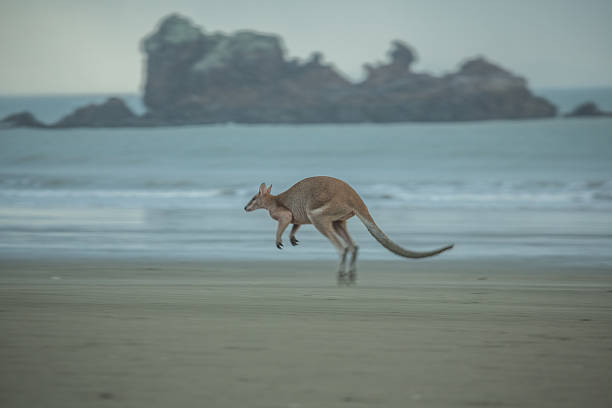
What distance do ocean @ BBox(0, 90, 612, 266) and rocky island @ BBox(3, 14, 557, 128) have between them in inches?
42.8

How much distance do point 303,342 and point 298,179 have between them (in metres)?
26.0

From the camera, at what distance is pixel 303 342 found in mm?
3760

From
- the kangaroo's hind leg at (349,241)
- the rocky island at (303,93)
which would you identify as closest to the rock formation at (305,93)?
the rocky island at (303,93)

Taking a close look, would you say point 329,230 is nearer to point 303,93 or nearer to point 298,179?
point 298,179

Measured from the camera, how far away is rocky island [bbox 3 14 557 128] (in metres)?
41.7

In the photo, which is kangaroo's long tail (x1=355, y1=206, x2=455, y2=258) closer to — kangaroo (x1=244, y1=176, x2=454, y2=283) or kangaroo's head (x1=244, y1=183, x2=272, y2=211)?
kangaroo (x1=244, y1=176, x2=454, y2=283)

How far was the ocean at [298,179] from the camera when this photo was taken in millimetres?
8914

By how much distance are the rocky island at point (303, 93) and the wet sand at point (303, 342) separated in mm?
36021

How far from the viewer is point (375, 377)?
315 centimetres

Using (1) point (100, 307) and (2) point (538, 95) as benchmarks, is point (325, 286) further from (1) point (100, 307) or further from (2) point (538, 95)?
(2) point (538, 95)

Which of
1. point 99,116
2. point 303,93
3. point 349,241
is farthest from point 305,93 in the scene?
point 349,241

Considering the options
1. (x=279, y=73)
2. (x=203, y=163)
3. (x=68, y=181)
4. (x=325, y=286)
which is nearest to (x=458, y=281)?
(x=325, y=286)

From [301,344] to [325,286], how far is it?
220 centimetres

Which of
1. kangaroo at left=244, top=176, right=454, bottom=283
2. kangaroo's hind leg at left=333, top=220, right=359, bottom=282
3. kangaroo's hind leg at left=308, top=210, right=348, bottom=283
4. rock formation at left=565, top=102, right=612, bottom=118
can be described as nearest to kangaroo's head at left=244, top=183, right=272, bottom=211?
kangaroo at left=244, top=176, right=454, bottom=283
